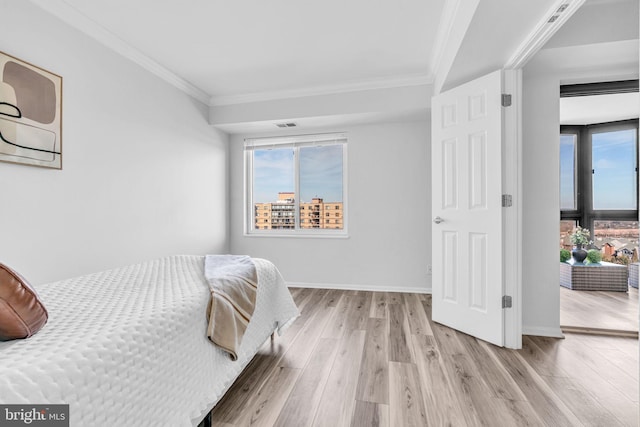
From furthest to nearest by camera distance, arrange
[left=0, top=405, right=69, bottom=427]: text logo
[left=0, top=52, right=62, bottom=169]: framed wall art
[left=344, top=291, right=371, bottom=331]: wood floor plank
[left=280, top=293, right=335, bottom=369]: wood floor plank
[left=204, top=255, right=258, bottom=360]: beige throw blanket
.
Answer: [left=344, top=291, right=371, bottom=331]: wood floor plank, [left=280, top=293, right=335, bottom=369]: wood floor plank, [left=0, top=52, right=62, bottom=169]: framed wall art, [left=204, top=255, right=258, bottom=360]: beige throw blanket, [left=0, top=405, right=69, bottom=427]: text logo

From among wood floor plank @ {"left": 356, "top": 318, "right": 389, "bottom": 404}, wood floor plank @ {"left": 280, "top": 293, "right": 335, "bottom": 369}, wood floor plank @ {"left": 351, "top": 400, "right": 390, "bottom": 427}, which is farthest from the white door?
wood floor plank @ {"left": 351, "top": 400, "right": 390, "bottom": 427}

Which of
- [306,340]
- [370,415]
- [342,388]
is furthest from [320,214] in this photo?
[370,415]

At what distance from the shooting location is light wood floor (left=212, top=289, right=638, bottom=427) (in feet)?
4.78

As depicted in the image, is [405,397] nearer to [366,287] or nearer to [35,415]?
[35,415]

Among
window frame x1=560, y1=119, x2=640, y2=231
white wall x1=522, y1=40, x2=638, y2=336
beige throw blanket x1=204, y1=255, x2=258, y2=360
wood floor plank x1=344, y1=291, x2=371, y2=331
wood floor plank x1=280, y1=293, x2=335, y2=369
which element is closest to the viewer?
beige throw blanket x1=204, y1=255, x2=258, y2=360

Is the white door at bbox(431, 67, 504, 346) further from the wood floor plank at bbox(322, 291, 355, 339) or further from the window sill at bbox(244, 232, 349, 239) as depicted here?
the window sill at bbox(244, 232, 349, 239)

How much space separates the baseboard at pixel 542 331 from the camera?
235cm

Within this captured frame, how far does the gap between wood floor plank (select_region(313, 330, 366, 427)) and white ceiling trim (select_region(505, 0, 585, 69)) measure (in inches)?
94.2

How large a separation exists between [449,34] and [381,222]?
216cm

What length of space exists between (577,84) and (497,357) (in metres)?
2.29

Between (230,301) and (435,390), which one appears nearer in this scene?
(230,301)

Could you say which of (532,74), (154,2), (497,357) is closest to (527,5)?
(532,74)

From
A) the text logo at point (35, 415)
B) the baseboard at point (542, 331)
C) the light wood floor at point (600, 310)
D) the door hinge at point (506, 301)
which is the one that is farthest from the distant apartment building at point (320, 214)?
the text logo at point (35, 415)

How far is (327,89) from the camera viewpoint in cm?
343
